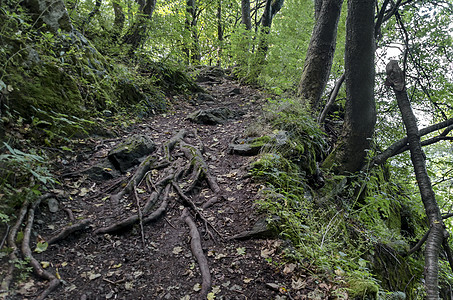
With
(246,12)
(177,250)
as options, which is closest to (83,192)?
(177,250)

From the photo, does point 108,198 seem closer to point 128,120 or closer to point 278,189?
point 278,189

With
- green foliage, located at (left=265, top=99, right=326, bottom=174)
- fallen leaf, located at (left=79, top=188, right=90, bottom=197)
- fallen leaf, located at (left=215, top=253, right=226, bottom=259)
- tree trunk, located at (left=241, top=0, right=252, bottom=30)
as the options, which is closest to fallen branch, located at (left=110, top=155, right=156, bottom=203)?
fallen leaf, located at (left=79, top=188, right=90, bottom=197)

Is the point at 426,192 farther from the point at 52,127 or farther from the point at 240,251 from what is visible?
the point at 52,127

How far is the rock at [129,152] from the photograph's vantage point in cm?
469

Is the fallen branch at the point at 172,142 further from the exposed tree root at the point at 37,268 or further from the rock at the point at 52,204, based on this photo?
the exposed tree root at the point at 37,268

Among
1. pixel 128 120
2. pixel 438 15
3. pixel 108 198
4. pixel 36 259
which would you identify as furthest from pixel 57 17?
pixel 438 15

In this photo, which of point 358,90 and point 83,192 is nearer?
point 83,192

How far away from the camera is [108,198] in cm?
394

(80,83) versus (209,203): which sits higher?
(80,83)

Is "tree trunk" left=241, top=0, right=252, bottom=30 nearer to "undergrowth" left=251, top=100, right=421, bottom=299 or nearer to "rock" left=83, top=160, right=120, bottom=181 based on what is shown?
"undergrowth" left=251, top=100, right=421, bottom=299

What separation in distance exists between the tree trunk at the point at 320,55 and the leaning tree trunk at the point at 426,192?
2.27m

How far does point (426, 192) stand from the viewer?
12.4 ft

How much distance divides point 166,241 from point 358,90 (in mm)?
4381

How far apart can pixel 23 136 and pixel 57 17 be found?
3.42m
